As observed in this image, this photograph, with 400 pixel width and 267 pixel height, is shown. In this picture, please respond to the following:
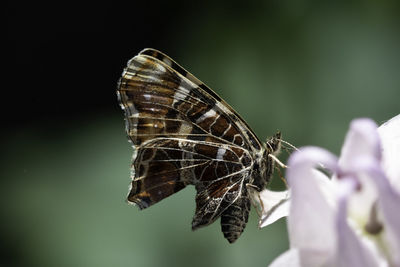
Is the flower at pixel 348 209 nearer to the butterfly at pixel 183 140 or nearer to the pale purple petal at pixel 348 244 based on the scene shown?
the pale purple petal at pixel 348 244

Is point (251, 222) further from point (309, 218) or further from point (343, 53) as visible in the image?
point (309, 218)

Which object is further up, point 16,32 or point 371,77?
point 16,32

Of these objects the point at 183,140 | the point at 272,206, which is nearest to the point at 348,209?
the point at 272,206

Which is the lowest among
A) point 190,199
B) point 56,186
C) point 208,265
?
point 208,265

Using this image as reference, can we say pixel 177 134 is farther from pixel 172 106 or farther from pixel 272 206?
pixel 272 206

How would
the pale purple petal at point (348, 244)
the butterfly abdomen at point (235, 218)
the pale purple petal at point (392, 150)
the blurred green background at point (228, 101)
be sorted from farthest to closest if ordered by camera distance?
the blurred green background at point (228, 101), the butterfly abdomen at point (235, 218), the pale purple petal at point (392, 150), the pale purple petal at point (348, 244)

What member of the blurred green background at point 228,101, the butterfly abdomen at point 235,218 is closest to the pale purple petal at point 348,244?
the butterfly abdomen at point 235,218

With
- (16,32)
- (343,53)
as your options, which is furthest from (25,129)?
(343,53)
